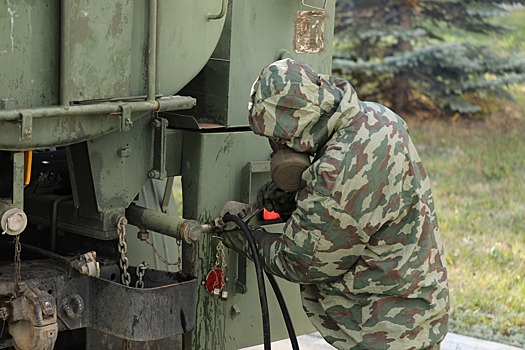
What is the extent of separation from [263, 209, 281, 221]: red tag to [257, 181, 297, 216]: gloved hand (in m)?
0.22

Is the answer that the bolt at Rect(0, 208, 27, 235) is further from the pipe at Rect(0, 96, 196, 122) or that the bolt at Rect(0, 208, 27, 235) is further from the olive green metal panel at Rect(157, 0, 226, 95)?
the olive green metal panel at Rect(157, 0, 226, 95)

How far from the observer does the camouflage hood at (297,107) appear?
3707mm

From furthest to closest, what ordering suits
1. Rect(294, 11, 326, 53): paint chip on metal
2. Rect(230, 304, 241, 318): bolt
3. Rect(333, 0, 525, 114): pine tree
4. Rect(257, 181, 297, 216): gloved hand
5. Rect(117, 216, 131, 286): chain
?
1. Rect(333, 0, 525, 114): pine tree
2. Rect(294, 11, 326, 53): paint chip on metal
3. Rect(230, 304, 241, 318): bolt
4. Rect(257, 181, 297, 216): gloved hand
5. Rect(117, 216, 131, 286): chain

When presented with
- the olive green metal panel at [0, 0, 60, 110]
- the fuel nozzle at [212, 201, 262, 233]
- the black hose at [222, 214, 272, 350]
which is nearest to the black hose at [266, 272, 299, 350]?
the black hose at [222, 214, 272, 350]

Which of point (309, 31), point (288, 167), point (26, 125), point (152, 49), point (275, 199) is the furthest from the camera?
point (309, 31)

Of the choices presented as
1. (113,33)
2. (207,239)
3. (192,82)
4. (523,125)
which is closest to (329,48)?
(192,82)

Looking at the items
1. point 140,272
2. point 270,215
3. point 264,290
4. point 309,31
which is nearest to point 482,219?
point 309,31

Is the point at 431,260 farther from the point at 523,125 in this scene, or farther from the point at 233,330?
the point at 523,125

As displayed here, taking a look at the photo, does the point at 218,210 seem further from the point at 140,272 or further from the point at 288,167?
the point at 288,167

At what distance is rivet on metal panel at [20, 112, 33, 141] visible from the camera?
127 inches

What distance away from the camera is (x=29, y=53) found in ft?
10.8

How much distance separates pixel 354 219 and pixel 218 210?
0.78 meters

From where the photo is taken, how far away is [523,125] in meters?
12.2

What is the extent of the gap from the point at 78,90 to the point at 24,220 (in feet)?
1.51
